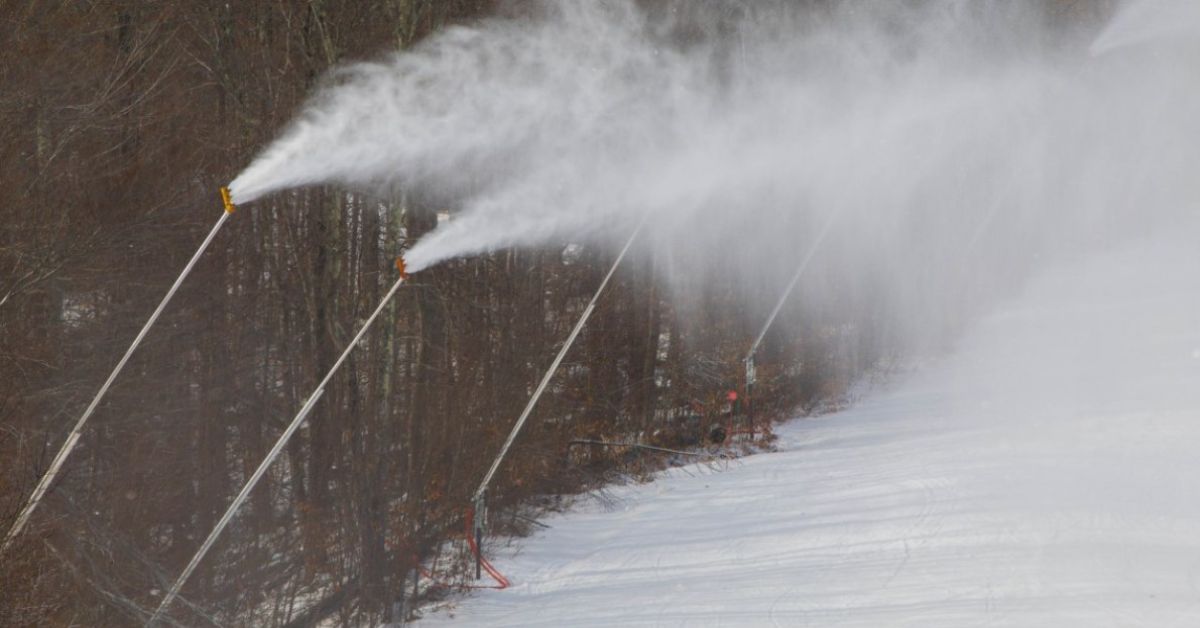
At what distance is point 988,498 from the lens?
16.6 m

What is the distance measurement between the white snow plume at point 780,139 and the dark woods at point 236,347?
1.23 meters

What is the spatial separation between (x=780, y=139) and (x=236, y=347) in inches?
A: 496

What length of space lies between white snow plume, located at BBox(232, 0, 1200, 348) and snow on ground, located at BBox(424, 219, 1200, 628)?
4.25m

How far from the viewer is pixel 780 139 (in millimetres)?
26250

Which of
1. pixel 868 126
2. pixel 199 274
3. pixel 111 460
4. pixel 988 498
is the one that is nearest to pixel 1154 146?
pixel 868 126

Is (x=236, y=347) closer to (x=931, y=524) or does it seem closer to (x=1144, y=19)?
(x=931, y=524)

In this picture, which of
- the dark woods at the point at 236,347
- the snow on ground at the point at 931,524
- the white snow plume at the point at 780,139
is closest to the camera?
the dark woods at the point at 236,347

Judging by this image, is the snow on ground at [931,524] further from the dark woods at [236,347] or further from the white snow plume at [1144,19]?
the white snow plume at [1144,19]

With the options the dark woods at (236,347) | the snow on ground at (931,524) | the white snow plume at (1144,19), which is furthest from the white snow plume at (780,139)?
the snow on ground at (931,524)

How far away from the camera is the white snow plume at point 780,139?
55.2 feet

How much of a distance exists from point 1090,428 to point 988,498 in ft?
13.9

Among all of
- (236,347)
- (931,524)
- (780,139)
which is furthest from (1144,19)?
(236,347)

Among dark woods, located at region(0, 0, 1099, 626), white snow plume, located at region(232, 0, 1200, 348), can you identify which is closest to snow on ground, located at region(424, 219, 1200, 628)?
dark woods, located at region(0, 0, 1099, 626)

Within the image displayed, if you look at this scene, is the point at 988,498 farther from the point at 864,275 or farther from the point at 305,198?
the point at 864,275
